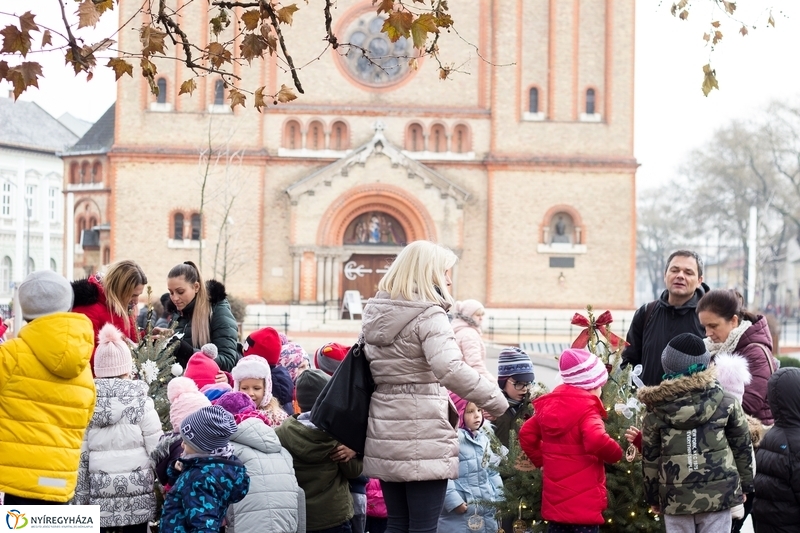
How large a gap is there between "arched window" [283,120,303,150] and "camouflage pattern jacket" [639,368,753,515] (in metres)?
32.0

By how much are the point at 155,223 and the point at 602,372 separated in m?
32.0

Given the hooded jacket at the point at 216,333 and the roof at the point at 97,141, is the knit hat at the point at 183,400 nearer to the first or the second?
the hooded jacket at the point at 216,333

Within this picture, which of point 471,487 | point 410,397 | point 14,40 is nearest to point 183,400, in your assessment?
point 410,397

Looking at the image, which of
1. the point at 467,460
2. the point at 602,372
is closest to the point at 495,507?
the point at 467,460

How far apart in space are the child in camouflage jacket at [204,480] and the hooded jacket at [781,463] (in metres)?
2.90

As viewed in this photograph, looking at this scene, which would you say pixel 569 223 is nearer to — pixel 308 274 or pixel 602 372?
pixel 308 274

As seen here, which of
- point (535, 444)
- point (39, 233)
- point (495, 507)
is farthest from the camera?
point (39, 233)

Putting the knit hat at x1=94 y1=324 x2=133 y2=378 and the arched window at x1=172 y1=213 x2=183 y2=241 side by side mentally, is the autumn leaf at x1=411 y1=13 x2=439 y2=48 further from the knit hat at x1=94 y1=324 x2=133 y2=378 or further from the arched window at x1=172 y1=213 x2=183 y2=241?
the arched window at x1=172 y1=213 x2=183 y2=241

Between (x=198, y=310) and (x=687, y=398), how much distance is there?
4357 mm

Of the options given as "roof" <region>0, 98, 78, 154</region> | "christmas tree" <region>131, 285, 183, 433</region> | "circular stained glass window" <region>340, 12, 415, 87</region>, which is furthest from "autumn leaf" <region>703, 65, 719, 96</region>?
"roof" <region>0, 98, 78, 154</region>

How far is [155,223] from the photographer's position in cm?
3662

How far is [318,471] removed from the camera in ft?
21.1

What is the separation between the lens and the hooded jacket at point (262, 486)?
19.4ft

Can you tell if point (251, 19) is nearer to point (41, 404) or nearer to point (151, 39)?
point (151, 39)
